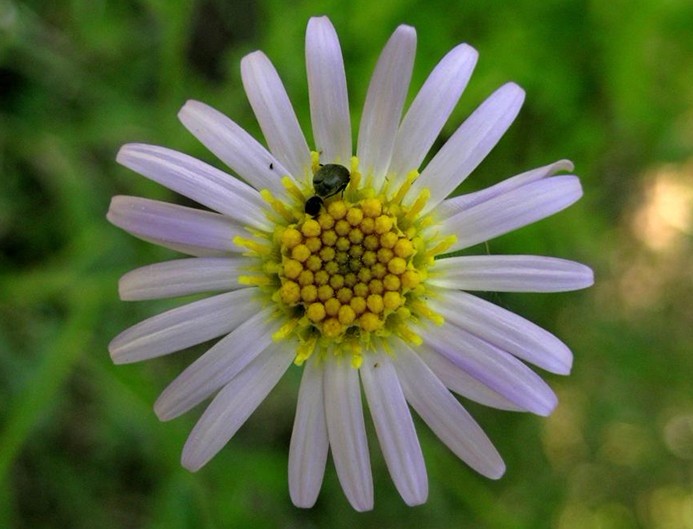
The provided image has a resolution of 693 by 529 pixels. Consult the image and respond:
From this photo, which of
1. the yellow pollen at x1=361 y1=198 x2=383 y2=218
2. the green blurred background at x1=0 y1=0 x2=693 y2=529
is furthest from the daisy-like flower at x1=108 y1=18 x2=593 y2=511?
the green blurred background at x1=0 y1=0 x2=693 y2=529

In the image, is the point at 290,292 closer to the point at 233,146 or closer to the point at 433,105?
the point at 233,146

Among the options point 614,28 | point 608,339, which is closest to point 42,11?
point 614,28

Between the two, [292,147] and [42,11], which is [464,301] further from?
[42,11]

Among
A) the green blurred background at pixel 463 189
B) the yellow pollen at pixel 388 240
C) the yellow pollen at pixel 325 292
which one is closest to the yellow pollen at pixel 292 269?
the yellow pollen at pixel 325 292

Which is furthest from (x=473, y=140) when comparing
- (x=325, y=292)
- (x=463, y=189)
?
(x=463, y=189)

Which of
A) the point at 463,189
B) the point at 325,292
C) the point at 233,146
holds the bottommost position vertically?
the point at 463,189
